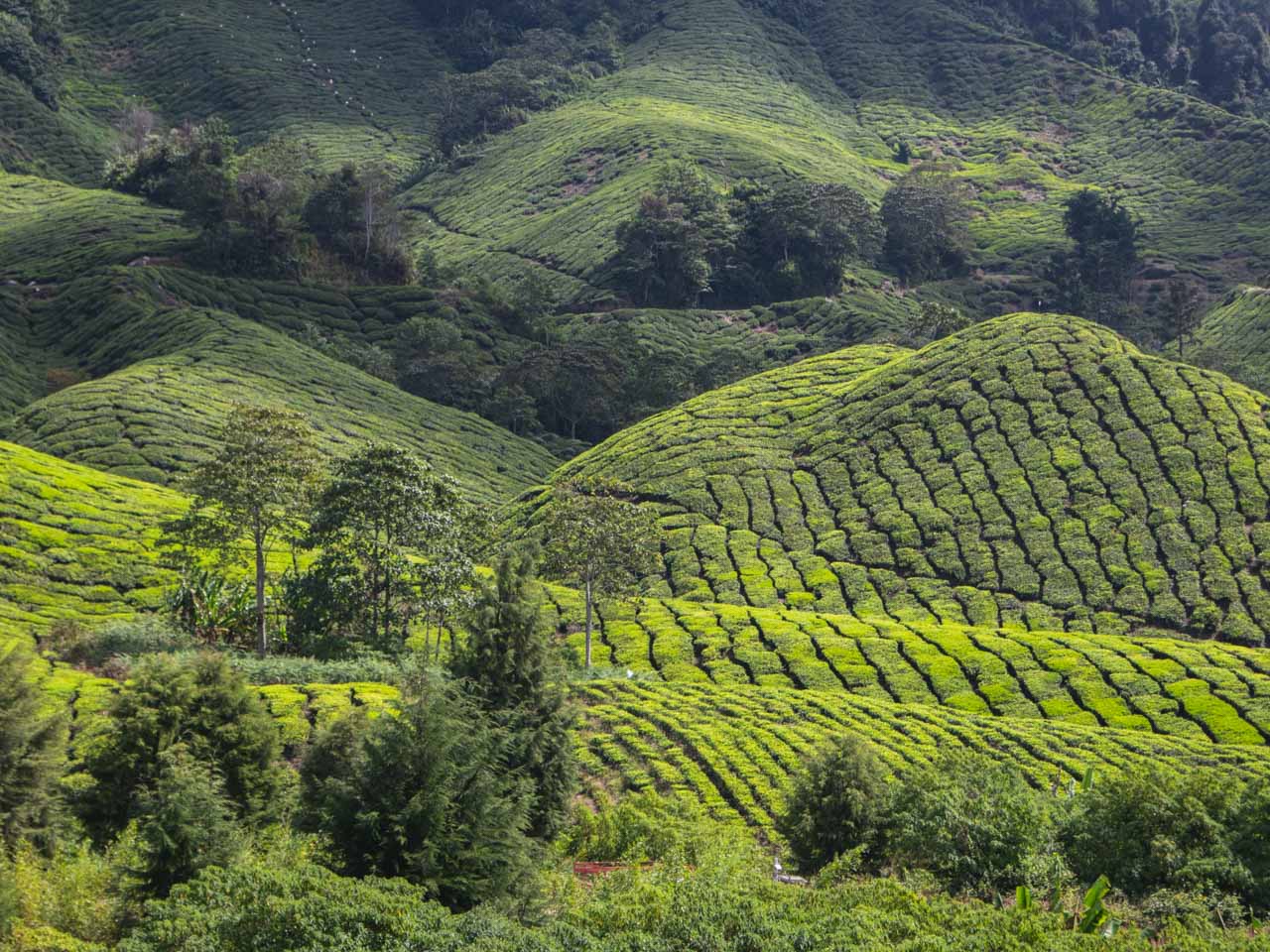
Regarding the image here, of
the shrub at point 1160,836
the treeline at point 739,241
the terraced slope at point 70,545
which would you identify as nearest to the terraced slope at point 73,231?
the treeline at point 739,241

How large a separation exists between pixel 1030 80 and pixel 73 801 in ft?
660

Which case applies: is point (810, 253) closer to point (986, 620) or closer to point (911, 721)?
point (986, 620)

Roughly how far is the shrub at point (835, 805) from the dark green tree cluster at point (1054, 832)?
3 centimetres

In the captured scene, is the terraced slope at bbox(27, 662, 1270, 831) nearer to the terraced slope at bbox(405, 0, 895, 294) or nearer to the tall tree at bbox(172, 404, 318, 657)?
the tall tree at bbox(172, 404, 318, 657)

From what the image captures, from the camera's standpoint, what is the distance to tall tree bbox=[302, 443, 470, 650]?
1866 inches

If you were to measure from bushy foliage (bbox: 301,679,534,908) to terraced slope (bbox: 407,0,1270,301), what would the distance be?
11595cm

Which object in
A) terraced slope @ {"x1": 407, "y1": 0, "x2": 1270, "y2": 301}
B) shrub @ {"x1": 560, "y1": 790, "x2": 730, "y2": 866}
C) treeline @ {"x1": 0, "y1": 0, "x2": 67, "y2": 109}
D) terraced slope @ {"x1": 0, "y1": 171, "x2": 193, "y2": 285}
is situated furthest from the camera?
treeline @ {"x1": 0, "y1": 0, "x2": 67, "y2": 109}

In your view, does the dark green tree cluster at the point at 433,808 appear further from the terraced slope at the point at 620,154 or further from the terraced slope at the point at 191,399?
the terraced slope at the point at 620,154

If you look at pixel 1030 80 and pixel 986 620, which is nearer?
pixel 986 620

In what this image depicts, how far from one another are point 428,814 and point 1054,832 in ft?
46.8

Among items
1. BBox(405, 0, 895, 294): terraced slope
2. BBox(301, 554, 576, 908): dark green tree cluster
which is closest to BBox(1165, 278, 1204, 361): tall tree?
BBox(405, 0, 895, 294): terraced slope

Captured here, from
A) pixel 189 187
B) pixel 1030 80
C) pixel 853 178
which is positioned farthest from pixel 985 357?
pixel 1030 80

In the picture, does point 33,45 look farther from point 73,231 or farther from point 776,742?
point 776,742

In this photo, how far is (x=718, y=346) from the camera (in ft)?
406
